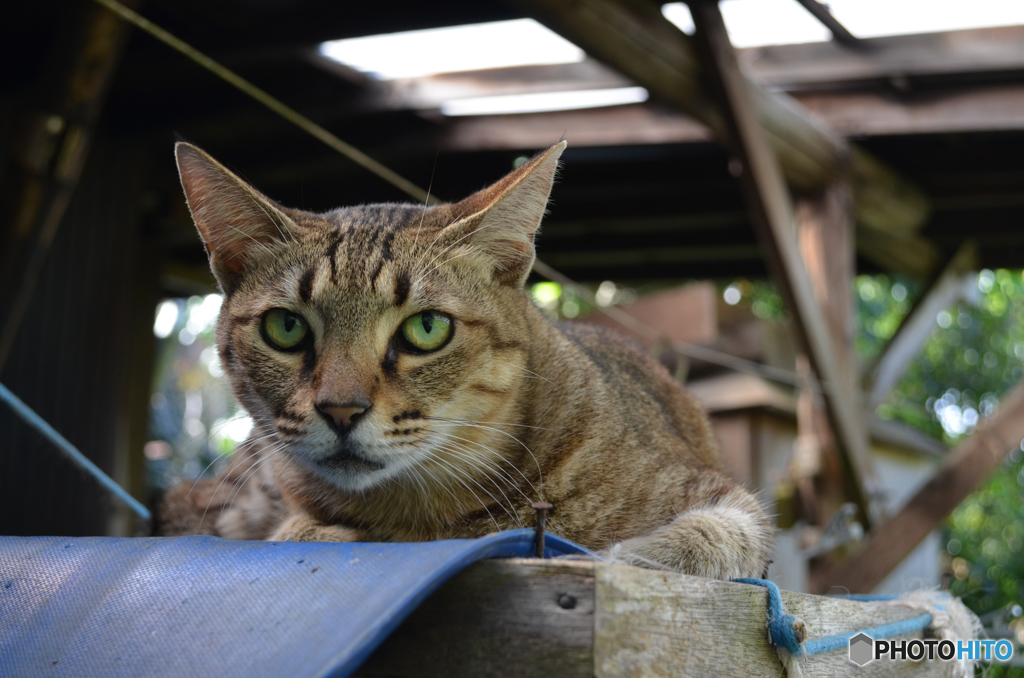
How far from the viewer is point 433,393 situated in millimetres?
1823

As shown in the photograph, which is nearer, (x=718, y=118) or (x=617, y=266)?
(x=718, y=118)

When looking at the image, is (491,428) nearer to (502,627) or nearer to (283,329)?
(283,329)

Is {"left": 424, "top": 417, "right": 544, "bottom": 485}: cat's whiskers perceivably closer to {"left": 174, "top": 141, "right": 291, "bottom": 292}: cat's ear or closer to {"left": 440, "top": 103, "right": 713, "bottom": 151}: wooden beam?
{"left": 174, "top": 141, "right": 291, "bottom": 292}: cat's ear

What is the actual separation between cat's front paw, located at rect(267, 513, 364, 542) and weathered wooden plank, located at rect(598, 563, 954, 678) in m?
0.87

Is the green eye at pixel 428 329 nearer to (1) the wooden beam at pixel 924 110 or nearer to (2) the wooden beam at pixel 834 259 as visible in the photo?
(2) the wooden beam at pixel 834 259

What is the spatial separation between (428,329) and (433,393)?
0.50ft

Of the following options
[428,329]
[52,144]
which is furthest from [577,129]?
[428,329]

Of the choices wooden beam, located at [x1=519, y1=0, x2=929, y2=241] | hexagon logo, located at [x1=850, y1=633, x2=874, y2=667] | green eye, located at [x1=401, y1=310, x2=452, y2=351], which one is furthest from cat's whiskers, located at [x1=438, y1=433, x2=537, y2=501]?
wooden beam, located at [x1=519, y1=0, x2=929, y2=241]

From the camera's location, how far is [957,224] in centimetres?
667

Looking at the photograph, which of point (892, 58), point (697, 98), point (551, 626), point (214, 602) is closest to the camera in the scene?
point (551, 626)

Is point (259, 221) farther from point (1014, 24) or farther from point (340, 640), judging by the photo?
point (1014, 24)

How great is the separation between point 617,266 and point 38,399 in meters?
4.87

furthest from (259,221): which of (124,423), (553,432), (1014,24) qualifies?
(1014,24)

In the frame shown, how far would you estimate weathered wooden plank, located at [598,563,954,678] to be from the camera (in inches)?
47.0
